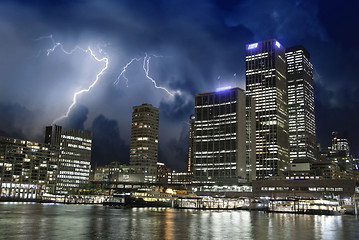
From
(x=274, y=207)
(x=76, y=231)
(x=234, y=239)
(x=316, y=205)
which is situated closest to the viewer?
(x=234, y=239)

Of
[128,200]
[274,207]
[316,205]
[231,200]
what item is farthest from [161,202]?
[316,205]

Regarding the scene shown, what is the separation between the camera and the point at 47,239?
5034 centimetres

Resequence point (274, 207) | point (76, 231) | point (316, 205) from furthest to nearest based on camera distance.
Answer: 1. point (274, 207)
2. point (316, 205)
3. point (76, 231)

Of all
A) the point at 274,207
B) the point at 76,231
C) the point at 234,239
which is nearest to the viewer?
the point at 234,239

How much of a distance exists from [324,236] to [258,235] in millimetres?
10871

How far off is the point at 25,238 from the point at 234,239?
2927 cm

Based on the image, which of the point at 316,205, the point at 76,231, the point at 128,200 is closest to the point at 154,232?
the point at 76,231

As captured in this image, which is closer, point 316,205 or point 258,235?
point 258,235

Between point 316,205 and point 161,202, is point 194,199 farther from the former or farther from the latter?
point 316,205

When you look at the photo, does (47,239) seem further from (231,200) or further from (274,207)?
(231,200)

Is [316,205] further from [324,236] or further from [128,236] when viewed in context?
[128,236]

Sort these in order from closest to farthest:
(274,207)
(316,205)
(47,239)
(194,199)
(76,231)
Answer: (47,239) → (76,231) → (316,205) → (274,207) → (194,199)

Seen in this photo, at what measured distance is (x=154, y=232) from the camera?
61312 mm

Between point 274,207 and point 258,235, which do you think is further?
point 274,207
